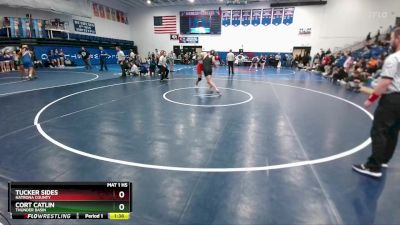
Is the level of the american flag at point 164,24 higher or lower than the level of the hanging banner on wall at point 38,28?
higher

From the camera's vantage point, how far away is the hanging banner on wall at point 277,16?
29.9 meters

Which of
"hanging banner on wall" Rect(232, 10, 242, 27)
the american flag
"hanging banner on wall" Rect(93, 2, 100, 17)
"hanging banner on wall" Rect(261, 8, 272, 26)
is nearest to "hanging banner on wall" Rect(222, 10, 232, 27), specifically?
"hanging banner on wall" Rect(232, 10, 242, 27)

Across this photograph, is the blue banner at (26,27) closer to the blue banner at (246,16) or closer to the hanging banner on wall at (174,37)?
the hanging banner on wall at (174,37)

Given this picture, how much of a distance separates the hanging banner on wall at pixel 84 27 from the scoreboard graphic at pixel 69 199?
1167 inches

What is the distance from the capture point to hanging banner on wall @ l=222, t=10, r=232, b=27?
31788mm

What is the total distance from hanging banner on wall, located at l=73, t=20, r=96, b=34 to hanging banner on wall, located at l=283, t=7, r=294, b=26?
23051mm

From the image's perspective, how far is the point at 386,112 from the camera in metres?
3.80

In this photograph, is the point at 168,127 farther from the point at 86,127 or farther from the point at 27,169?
the point at 27,169

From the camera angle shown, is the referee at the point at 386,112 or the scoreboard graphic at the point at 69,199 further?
the referee at the point at 386,112

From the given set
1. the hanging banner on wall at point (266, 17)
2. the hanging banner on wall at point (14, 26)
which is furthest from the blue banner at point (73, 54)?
the hanging banner on wall at point (266, 17)

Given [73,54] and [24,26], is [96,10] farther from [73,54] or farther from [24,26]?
[24,26]

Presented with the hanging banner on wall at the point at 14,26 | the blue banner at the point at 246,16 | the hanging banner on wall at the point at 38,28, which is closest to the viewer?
the hanging banner on wall at the point at 14,26

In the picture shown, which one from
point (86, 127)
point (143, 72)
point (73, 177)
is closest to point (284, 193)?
point (73, 177)

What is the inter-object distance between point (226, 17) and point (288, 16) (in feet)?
24.9
